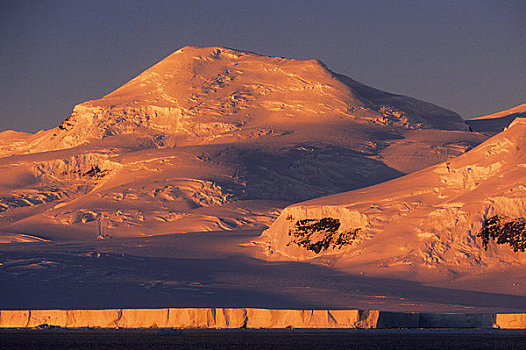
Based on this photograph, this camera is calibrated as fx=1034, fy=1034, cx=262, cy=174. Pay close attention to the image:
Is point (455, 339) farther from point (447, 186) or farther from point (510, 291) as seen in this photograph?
point (447, 186)

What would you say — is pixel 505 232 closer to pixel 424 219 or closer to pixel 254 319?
pixel 424 219

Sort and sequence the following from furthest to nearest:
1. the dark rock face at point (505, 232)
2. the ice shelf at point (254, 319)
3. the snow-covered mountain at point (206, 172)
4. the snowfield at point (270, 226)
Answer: the snow-covered mountain at point (206, 172) → the dark rock face at point (505, 232) → the snowfield at point (270, 226) → the ice shelf at point (254, 319)

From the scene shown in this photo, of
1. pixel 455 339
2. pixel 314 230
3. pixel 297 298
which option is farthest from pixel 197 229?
pixel 455 339

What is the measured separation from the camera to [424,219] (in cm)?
10225

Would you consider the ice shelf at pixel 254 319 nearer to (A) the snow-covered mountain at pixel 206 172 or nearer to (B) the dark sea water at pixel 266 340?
(B) the dark sea water at pixel 266 340

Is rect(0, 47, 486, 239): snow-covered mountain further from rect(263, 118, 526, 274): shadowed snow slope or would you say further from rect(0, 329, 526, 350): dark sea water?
rect(0, 329, 526, 350): dark sea water

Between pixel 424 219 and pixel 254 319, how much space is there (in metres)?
35.6

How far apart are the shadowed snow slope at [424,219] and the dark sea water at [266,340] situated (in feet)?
37.7

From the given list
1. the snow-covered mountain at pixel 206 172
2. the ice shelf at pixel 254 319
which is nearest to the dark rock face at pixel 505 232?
the ice shelf at pixel 254 319

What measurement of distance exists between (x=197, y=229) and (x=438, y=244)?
50.7 meters

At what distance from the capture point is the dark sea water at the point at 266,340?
72812 millimetres

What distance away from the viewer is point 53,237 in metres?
142

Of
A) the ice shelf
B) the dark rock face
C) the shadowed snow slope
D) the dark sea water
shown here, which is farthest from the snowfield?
the ice shelf

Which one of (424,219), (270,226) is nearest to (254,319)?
(424,219)
